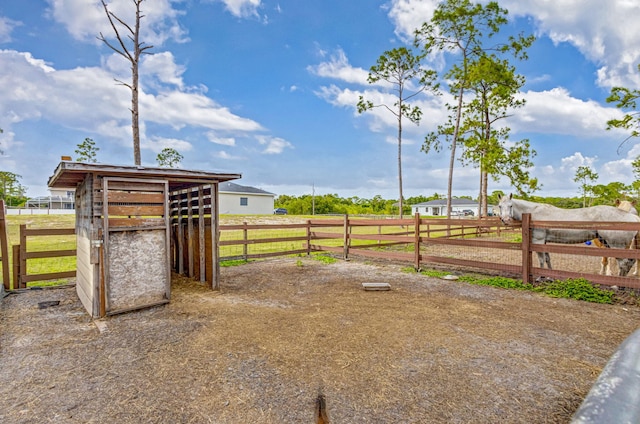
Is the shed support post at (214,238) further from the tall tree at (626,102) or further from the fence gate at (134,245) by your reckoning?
the tall tree at (626,102)

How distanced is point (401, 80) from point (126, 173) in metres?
18.4

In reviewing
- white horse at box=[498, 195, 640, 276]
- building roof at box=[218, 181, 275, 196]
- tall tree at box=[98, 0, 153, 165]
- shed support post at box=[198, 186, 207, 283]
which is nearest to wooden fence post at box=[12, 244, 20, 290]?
shed support post at box=[198, 186, 207, 283]

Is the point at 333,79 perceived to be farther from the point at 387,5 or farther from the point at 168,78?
the point at 168,78

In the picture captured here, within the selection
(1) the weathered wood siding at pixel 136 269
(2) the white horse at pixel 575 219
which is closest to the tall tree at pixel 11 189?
(1) the weathered wood siding at pixel 136 269

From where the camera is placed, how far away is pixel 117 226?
4.62 meters

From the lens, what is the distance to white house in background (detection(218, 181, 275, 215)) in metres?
34.4

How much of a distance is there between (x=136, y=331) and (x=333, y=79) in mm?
19020

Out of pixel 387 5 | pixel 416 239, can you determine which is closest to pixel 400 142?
Answer: pixel 387 5

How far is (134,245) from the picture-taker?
15.6 feet

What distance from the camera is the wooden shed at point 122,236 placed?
4.44 m

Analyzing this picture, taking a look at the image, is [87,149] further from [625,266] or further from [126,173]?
[625,266]

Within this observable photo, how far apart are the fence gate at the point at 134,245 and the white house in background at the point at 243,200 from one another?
29.3 meters

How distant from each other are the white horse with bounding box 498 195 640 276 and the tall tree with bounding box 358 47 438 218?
1206cm

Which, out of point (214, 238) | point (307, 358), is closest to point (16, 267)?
point (214, 238)
